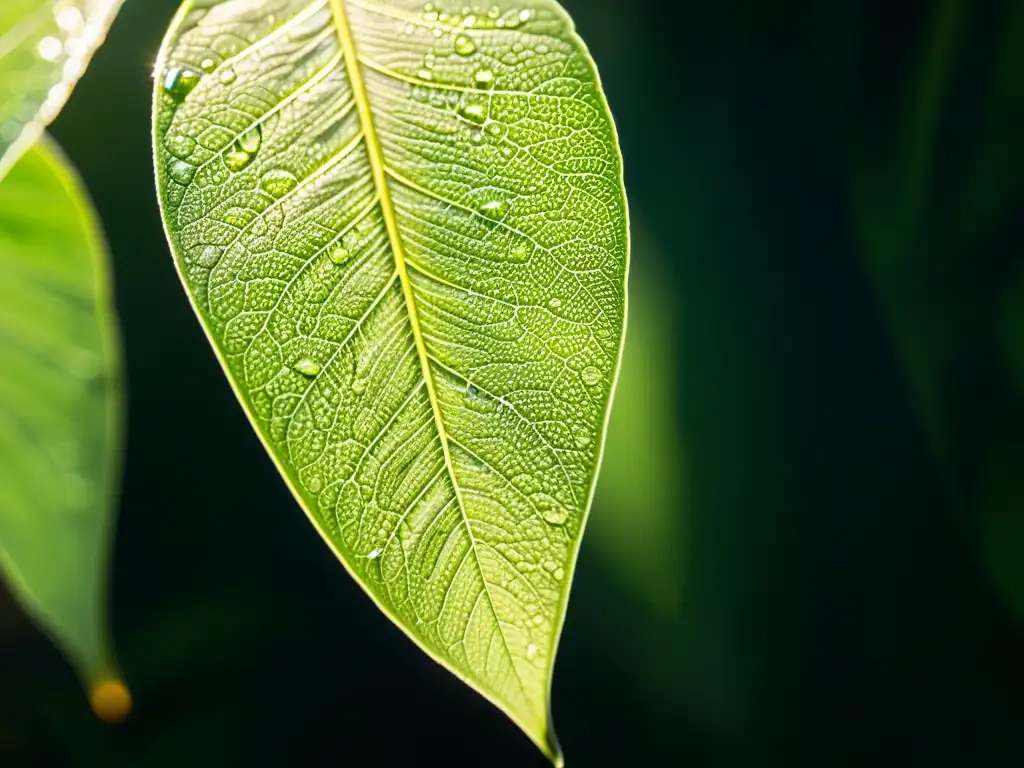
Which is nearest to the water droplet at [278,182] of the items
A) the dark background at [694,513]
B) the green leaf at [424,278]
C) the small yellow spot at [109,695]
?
the green leaf at [424,278]

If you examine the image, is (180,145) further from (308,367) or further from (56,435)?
(56,435)

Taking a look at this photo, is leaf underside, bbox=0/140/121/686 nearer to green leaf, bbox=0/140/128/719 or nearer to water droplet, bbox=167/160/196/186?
green leaf, bbox=0/140/128/719

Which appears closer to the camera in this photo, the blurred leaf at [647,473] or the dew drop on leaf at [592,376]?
the dew drop on leaf at [592,376]

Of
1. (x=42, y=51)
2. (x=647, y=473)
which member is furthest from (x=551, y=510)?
(x=647, y=473)

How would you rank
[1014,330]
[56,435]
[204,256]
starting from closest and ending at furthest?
[204,256] → [56,435] → [1014,330]

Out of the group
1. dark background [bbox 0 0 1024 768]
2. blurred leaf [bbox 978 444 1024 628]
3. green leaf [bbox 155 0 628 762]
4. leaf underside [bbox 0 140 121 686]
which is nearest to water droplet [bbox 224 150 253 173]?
green leaf [bbox 155 0 628 762]

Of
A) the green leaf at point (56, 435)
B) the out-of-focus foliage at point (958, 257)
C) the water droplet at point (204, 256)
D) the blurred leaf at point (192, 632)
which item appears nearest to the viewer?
the water droplet at point (204, 256)

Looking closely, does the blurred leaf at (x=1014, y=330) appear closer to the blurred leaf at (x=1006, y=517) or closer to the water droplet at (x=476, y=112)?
the blurred leaf at (x=1006, y=517)

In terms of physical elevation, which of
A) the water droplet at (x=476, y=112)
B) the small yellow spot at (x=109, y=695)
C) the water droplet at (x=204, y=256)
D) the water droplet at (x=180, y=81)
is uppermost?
the water droplet at (x=180, y=81)
